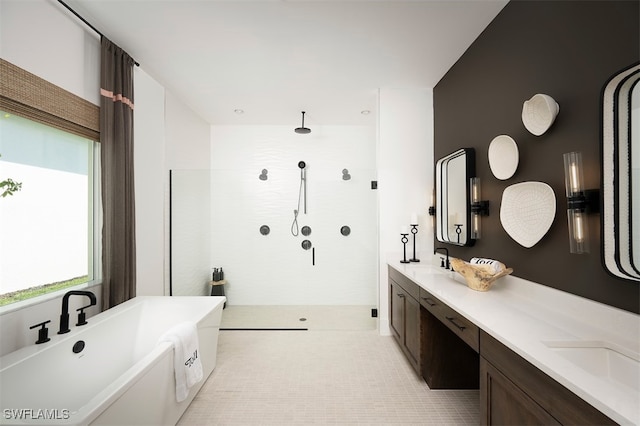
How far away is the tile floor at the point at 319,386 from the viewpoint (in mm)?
1977

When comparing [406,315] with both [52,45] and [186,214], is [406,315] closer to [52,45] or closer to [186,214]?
[186,214]

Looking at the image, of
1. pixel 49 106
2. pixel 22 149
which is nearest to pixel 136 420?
pixel 22 149

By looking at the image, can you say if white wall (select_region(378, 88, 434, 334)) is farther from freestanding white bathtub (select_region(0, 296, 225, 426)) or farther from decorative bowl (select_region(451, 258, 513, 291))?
freestanding white bathtub (select_region(0, 296, 225, 426))

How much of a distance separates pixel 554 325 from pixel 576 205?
58 centimetres

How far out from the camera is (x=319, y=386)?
7.64 feet

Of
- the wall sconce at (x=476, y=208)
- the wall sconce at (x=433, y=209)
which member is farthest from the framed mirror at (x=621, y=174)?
the wall sconce at (x=433, y=209)

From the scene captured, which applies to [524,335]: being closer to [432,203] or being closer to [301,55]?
[432,203]

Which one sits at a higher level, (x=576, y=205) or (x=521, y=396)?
(x=576, y=205)

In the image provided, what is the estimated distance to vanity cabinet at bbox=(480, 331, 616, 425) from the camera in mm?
903

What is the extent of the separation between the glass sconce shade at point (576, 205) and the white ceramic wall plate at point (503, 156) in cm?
49

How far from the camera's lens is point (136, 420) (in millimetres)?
1378

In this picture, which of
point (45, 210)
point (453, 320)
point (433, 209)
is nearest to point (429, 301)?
point (453, 320)

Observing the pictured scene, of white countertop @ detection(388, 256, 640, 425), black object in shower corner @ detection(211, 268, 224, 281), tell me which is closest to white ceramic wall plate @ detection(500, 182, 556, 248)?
white countertop @ detection(388, 256, 640, 425)

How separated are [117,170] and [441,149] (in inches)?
120
